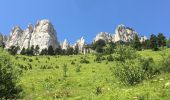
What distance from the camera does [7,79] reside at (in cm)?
4631

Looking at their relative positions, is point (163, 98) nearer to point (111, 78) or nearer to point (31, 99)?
point (31, 99)

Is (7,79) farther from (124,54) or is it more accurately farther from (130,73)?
(124,54)

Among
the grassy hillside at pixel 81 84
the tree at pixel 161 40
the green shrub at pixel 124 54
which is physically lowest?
the grassy hillside at pixel 81 84

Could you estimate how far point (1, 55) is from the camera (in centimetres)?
4844

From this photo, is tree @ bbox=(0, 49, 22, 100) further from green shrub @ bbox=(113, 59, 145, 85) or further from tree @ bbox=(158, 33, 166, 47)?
tree @ bbox=(158, 33, 166, 47)

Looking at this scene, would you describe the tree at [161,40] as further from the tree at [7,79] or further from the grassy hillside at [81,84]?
the tree at [7,79]

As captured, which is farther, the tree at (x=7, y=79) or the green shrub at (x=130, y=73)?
the green shrub at (x=130, y=73)

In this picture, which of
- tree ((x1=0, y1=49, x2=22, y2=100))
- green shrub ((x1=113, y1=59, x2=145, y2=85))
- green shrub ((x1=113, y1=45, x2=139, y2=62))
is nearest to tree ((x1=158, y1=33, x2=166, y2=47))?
green shrub ((x1=113, y1=45, x2=139, y2=62))

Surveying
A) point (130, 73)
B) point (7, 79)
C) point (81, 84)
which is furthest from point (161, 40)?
point (7, 79)

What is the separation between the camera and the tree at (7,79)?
149 ft

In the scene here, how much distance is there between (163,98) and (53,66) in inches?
2496

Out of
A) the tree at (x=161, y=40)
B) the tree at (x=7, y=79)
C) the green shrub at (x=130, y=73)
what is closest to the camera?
the tree at (x=7, y=79)

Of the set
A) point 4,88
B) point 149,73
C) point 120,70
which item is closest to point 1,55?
point 4,88

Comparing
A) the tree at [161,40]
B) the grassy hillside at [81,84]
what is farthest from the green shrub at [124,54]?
the tree at [161,40]
